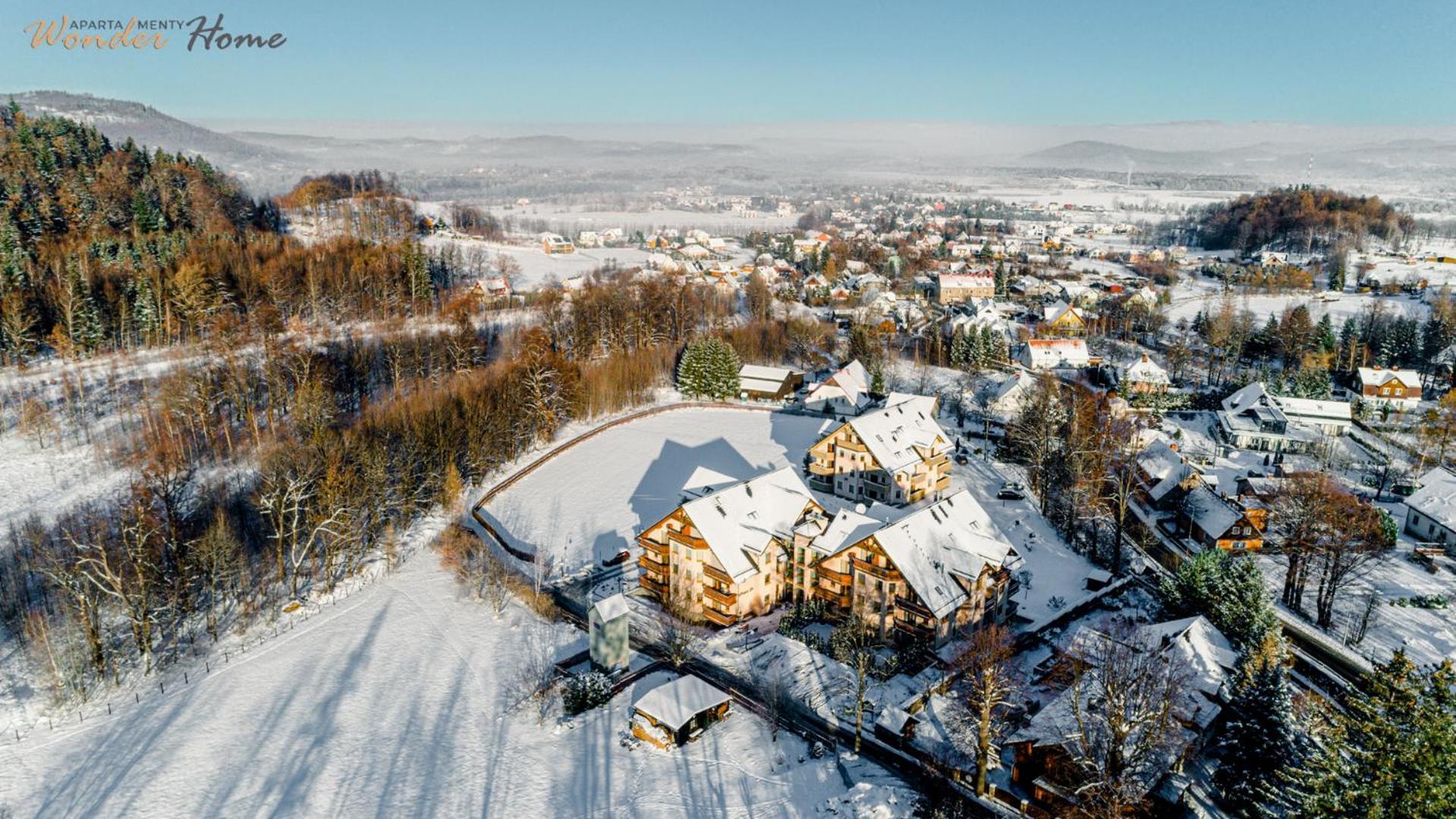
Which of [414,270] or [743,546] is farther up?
[414,270]

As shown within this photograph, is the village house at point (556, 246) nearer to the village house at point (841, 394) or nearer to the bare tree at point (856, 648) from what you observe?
the village house at point (841, 394)

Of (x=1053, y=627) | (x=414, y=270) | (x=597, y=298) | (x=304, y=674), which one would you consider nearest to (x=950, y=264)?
(x=597, y=298)

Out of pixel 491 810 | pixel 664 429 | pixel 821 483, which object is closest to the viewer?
pixel 491 810

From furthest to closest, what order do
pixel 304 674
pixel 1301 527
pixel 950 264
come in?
pixel 950 264
pixel 1301 527
pixel 304 674

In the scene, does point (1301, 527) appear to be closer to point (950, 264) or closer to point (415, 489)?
point (415, 489)

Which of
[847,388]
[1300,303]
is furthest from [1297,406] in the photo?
[1300,303]

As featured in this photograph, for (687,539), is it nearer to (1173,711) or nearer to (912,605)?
(912,605)

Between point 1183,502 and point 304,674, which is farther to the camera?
point 1183,502

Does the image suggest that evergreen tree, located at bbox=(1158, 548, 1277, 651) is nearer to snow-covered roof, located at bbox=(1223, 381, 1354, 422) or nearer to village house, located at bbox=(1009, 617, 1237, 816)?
village house, located at bbox=(1009, 617, 1237, 816)
